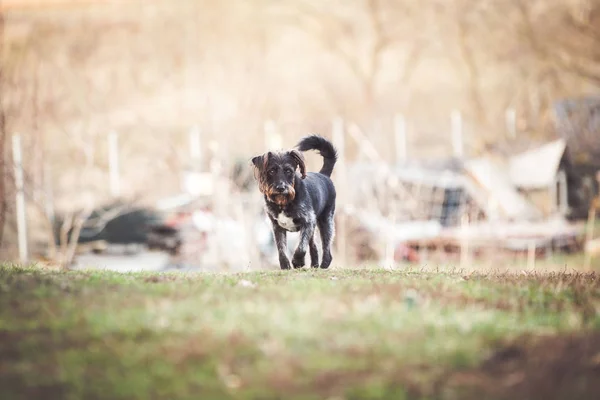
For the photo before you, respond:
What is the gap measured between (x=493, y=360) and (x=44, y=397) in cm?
296

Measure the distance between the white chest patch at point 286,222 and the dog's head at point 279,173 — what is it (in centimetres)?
19

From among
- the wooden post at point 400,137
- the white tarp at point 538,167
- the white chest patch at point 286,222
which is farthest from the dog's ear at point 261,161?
the wooden post at point 400,137

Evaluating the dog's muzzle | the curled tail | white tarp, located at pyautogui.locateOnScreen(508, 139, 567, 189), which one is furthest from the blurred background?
the dog's muzzle

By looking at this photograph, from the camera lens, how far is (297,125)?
38031 millimetres

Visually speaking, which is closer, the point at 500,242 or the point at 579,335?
the point at 579,335

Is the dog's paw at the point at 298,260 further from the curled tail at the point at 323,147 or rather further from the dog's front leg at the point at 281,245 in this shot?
the curled tail at the point at 323,147

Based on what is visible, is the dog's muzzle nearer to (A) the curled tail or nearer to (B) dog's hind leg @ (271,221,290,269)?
(B) dog's hind leg @ (271,221,290,269)

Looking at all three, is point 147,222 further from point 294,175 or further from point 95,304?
point 95,304

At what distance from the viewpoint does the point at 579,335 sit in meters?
6.33

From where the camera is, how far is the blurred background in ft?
82.0

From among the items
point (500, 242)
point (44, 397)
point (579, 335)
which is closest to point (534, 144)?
point (500, 242)

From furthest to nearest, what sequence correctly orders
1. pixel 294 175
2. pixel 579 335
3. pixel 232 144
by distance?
1. pixel 232 144
2. pixel 294 175
3. pixel 579 335

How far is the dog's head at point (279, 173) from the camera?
10242mm

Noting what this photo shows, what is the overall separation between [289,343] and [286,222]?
16.1ft
